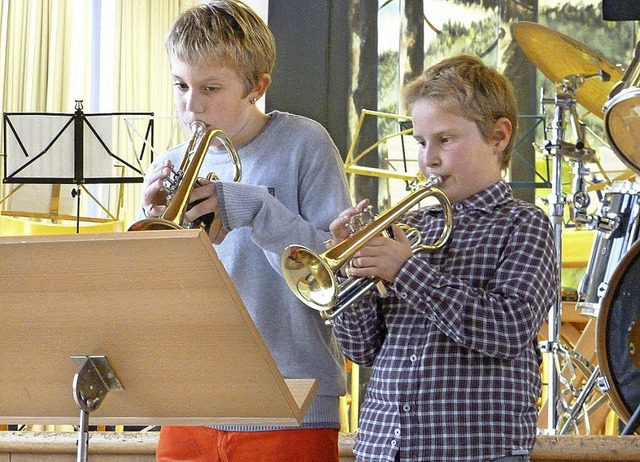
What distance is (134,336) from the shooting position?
46.9 inches

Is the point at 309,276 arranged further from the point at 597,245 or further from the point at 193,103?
the point at 597,245

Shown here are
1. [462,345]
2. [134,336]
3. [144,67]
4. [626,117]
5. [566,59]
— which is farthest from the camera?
[144,67]

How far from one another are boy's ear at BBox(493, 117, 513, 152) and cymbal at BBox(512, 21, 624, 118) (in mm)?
1513

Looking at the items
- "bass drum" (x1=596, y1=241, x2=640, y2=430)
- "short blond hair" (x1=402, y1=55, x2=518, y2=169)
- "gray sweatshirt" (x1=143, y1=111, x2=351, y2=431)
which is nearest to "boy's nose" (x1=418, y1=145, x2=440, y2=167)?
"short blond hair" (x1=402, y1=55, x2=518, y2=169)

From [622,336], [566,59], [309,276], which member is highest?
[566,59]

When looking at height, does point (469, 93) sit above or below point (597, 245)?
above

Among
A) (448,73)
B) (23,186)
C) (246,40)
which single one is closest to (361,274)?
(448,73)

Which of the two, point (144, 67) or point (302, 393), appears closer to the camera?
point (302, 393)

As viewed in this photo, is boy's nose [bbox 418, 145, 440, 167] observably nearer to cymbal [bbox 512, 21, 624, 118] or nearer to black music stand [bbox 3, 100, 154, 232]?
cymbal [bbox 512, 21, 624, 118]

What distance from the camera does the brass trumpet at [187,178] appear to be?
4.71 feet

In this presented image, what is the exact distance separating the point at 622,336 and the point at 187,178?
5.05 feet

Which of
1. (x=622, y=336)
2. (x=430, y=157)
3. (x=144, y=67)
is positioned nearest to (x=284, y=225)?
(x=430, y=157)

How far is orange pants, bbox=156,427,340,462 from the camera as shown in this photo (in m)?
1.52

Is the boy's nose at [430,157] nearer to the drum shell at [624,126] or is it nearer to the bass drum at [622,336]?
the drum shell at [624,126]
